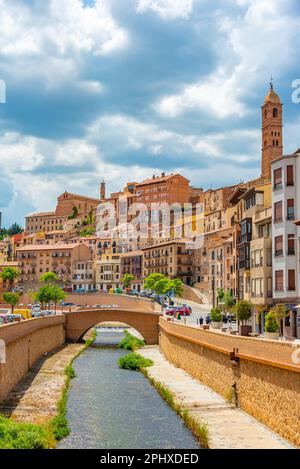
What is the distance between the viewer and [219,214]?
12850 centimetres

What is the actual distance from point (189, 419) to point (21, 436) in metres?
8.52

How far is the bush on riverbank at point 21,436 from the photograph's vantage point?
25.3 m

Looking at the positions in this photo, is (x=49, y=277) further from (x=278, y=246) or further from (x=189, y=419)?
(x=189, y=419)

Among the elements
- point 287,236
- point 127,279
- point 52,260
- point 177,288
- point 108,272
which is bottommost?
point 177,288

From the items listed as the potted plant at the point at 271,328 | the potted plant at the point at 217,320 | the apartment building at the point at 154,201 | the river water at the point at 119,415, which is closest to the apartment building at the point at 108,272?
the apartment building at the point at 154,201

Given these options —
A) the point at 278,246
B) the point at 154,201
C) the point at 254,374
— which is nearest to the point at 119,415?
the point at 254,374

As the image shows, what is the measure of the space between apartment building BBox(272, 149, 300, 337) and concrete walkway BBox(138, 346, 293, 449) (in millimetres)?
8915

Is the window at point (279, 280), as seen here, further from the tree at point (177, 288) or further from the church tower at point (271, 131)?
the church tower at point (271, 131)

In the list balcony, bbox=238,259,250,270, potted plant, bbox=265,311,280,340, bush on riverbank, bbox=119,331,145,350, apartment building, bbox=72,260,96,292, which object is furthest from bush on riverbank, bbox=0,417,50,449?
apartment building, bbox=72,260,96,292

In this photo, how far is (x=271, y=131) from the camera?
14200 centimetres

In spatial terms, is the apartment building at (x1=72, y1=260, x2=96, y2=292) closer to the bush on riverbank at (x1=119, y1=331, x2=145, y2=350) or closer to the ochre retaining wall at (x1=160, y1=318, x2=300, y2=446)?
the bush on riverbank at (x1=119, y1=331, x2=145, y2=350)

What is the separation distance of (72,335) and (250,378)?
4984 cm

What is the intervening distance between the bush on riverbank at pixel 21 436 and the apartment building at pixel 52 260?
419ft

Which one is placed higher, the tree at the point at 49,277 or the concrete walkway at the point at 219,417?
the tree at the point at 49,277
